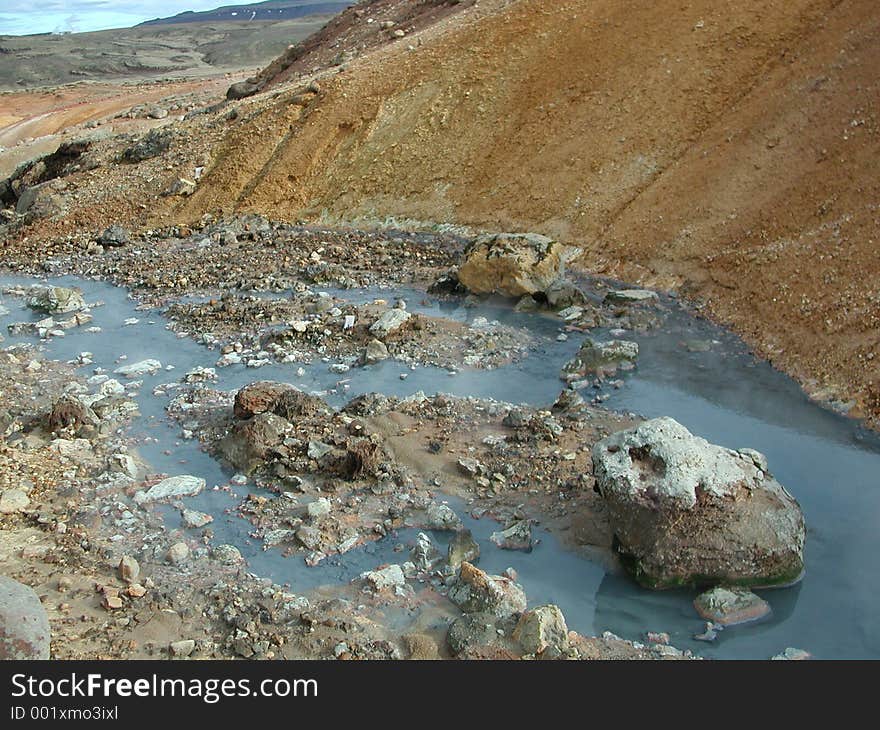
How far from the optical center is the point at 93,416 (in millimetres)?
9453

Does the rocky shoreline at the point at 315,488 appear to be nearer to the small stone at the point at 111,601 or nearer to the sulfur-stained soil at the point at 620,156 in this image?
the small stone at the point at 111,601

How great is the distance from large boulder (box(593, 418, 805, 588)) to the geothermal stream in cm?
22

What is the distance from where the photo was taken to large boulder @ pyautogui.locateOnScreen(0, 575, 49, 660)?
17.4ft

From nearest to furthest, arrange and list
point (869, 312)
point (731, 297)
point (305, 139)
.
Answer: point (869, 312), point (731, 297), point (305, 139)

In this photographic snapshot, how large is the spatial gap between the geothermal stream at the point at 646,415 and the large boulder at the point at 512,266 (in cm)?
45

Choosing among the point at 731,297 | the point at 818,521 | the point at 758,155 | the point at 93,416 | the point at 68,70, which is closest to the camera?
the point at 818,521

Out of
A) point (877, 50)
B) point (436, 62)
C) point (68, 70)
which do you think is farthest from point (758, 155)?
point (68, 70)

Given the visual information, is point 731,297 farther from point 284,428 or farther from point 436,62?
point 436,62

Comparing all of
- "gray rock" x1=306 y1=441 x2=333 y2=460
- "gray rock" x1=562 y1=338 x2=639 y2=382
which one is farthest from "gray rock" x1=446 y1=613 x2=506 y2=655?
"gray rock" x1=562 y1=338 x2=639 y2=382

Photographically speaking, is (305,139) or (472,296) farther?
(305,139)

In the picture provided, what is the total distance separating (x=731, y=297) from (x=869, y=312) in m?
2.11

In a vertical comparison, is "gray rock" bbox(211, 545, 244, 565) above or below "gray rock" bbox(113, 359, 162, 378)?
below

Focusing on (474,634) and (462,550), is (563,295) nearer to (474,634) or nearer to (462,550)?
(462,550)

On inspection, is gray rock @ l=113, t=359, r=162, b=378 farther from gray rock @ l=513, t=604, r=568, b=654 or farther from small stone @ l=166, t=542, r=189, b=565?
gray rock @ l=513, t=604, r=568, b=654
